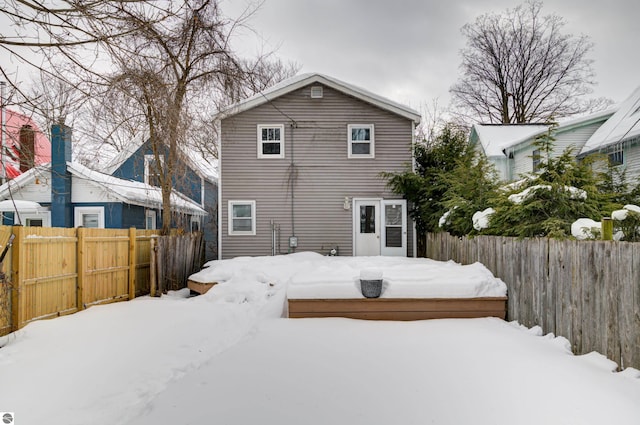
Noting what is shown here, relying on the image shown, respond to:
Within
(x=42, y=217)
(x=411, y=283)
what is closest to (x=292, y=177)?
(x=411, y=283)

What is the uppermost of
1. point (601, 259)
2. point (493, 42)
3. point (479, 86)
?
point (493, 42)

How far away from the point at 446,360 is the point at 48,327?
505cm

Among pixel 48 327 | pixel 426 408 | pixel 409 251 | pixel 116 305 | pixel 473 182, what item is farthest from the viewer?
pixel 409 251

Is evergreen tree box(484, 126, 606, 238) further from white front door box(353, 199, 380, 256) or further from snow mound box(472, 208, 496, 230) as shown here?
white front door box(353, 199, 380, 256)

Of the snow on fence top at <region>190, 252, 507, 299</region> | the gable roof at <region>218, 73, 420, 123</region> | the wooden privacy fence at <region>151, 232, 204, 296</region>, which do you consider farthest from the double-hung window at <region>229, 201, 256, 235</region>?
the snow on fence top at <region>190, 252, 507, 299</region>

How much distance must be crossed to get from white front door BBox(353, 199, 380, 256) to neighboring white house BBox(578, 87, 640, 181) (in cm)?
689

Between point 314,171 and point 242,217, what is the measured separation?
2624 mm

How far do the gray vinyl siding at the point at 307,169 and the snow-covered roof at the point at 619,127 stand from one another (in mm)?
6518

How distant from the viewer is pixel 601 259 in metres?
3.75

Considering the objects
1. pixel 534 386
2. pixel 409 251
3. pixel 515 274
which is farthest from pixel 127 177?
pixel 534 386

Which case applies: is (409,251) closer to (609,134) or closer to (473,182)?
(473,182)

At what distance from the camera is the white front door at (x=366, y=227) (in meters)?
11.8

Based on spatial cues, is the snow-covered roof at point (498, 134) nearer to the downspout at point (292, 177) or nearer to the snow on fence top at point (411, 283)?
the downspout at point (292, 177)

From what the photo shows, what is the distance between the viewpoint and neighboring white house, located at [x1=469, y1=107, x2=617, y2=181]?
1470cm
